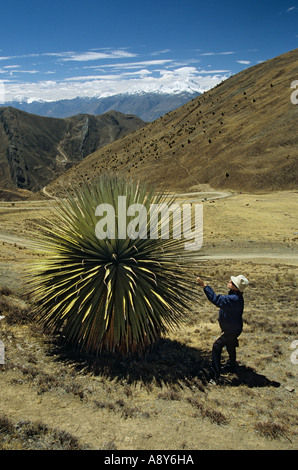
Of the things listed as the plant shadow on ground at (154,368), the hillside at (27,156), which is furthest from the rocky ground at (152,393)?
the hillside at (27,156)

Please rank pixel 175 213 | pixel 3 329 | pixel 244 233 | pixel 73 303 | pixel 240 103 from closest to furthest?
pixel 73 303 → pixel 3 329 → pixel 175 213 → pixel 244 233 → pixel 240 103

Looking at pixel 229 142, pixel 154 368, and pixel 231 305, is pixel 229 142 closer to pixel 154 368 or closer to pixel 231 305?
pixel 231 305

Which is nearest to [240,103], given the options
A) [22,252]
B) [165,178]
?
[165,178]

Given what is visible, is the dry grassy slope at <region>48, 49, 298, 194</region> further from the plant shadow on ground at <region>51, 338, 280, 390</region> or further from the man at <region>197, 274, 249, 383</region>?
the man at <region>197, 274, 249, 383</region>

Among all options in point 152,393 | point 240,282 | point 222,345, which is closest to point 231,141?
point 240,282

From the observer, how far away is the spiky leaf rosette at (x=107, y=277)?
5723 mm

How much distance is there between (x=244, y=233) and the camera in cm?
2683

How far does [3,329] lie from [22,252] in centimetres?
Answer: 1389

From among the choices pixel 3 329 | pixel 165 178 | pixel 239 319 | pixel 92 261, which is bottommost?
pixel 3 329

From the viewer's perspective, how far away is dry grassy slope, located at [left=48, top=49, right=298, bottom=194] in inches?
2042

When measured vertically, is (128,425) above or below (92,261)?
below

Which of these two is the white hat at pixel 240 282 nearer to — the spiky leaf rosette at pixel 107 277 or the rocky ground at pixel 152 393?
the spiky leaf rosette at pixel 107 277

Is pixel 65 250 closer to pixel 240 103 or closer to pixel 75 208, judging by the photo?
pixel 75 208

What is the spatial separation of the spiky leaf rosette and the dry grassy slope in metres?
33.1
